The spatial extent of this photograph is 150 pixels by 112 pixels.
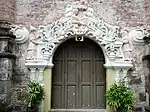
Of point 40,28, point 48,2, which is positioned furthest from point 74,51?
point 48,2

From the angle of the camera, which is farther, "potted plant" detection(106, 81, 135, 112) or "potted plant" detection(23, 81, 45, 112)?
"potted plant" detection(23, 81, 45, 112)

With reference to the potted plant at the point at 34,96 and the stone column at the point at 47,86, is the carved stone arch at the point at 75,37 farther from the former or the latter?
the potted plant at the point at 34,96

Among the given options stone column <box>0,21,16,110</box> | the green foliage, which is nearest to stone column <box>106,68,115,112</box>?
the green foliage

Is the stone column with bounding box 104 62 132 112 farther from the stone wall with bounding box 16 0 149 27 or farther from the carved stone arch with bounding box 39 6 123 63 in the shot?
the stone wall with bounding box 16 0 149 27

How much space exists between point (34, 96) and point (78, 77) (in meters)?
1.44

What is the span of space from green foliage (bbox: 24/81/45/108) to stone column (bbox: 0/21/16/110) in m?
0.49

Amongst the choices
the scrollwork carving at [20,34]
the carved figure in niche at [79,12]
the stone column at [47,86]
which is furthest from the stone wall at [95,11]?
the stone column at [47,86]

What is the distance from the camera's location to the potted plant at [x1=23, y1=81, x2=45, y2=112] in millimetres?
5633

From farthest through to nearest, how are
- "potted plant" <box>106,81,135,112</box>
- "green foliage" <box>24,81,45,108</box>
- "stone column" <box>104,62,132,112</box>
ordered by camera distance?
"stone column" <box>104,62,132,112</box>
"green foliage" <box>24,81,45,108</box>
"potted plant" <box>106,81,135,112</box>

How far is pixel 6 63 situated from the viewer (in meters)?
5.79

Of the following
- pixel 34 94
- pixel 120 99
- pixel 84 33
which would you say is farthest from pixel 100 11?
pixel 34 94

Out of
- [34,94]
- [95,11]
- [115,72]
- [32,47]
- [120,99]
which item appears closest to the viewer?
[120,99]

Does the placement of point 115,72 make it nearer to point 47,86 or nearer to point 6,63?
point 47,86

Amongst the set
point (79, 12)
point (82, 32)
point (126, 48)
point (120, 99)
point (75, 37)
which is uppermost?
point (79, 12)
